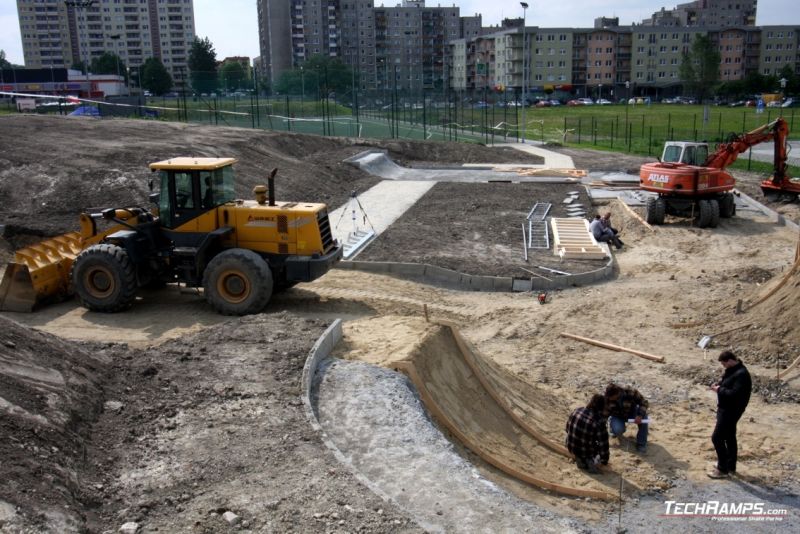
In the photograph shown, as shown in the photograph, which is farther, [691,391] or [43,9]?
[43,9]

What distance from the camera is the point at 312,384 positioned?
9445 mm

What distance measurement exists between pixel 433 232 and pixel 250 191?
21.9ft

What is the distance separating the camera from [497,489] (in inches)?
281

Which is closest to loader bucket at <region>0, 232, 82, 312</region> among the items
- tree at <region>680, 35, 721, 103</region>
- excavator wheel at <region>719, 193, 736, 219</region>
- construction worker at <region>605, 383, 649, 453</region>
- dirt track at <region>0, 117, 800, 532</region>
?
dirt track at <region>0, 117, 800, 532</region>

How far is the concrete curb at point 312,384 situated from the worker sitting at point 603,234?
34.1 ft

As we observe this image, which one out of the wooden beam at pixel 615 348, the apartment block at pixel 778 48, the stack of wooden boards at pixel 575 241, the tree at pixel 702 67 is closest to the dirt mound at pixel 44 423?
the wooden beam at pixel 615 348

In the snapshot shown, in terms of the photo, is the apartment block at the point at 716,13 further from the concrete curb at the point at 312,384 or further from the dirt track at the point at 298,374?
the concrete curb at the point at 312,384

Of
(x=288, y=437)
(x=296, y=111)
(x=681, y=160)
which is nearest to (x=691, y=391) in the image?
(x=288, y=437)

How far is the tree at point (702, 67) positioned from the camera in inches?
3413

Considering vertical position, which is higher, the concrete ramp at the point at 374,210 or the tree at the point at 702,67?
the tree at the point at 702,67

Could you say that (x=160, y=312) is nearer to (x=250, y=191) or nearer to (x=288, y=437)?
(x=288, y=437)

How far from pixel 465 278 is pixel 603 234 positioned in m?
5.27

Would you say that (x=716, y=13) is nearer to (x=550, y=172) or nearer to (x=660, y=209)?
(x=550, y=172)

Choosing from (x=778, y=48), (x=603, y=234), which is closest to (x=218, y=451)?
(x=603, y=234)
